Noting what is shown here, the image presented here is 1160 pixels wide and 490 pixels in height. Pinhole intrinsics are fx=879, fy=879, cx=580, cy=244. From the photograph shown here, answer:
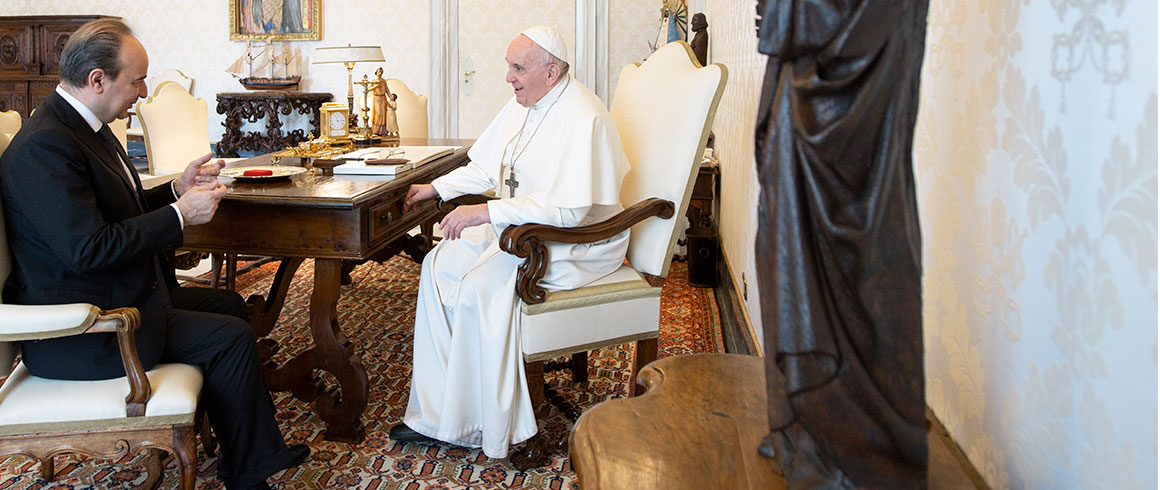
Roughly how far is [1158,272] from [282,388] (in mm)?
2963

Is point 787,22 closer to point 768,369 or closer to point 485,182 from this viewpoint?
point 768,369

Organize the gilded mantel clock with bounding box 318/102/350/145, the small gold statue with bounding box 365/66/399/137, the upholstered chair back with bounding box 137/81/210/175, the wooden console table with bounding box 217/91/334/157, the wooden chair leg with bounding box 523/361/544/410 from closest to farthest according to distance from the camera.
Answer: the wooden chair leg with bounding box 523/361/544/410 < the gilded mantel clock with bounding box 318/102/350/145 < the small gold statue with bounding box 365/66/399/137 < the upholstered chair back with bounding box 137/81/210/175 < the wooden console table with bounding box 217/91/334/157

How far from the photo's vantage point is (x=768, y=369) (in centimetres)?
115

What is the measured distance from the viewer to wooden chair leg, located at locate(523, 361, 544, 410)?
2875 mm

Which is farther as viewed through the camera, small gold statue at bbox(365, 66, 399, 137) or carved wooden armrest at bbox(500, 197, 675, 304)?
small gold statue at bbox(365, 66, 399, 137)

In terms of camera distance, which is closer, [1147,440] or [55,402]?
[1147,440]

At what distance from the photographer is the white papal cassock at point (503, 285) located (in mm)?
2826

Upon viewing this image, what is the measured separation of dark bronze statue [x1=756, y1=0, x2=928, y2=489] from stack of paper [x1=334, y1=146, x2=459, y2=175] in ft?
8.25

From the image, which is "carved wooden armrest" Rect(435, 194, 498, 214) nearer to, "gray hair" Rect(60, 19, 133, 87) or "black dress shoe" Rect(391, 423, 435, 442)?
"black dress shoe" Rect(391, 423, 435, 442)

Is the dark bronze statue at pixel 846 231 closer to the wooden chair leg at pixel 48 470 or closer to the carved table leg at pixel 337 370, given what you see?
the carved table leg at pixel 337 370

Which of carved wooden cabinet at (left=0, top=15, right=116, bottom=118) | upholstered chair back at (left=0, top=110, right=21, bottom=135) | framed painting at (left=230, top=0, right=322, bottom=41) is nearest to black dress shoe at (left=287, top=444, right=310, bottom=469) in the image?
upholstered chair back at (left=0, top=110, right=21, bottom=135)

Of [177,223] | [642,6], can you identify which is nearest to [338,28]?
[642,6]

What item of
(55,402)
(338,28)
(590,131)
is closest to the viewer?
(55,402)

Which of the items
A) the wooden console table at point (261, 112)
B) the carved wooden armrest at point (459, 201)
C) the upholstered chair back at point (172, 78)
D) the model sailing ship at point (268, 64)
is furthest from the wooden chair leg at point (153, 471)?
the upholstered chair back at point (172, 78)
